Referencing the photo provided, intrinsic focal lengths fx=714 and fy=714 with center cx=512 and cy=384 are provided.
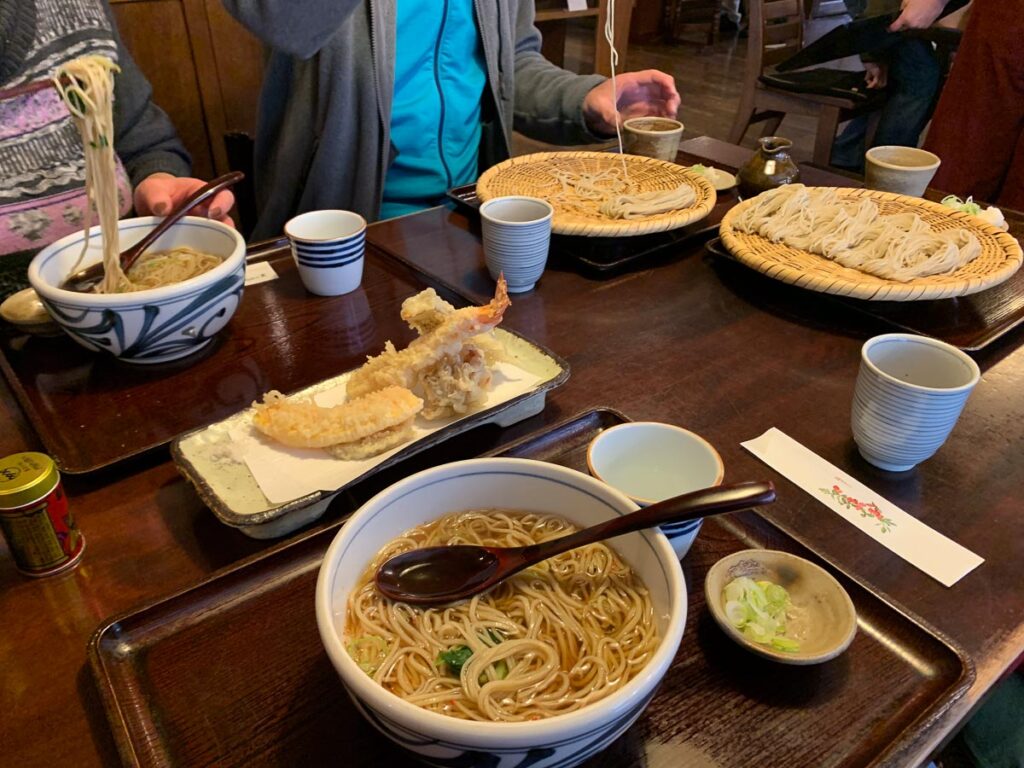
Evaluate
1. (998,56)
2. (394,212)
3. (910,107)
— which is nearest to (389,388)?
(394,212)

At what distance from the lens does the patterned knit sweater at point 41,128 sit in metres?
1.67

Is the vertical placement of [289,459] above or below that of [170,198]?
below

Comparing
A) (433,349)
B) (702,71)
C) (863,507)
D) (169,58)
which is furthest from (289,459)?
(702,71)

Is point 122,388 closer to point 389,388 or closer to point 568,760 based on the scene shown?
point 389,388

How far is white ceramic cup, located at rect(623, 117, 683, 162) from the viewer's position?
2.13 meters

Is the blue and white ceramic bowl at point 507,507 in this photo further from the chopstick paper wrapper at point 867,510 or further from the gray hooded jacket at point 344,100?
the gray hooded jacket at point 344,100

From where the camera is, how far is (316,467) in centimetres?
104

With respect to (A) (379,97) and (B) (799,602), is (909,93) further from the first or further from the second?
(B) (799,602)

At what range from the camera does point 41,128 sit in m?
1.72

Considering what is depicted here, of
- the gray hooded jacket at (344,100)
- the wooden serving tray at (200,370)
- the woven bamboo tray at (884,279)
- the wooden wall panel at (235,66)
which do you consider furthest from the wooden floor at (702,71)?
the wooden serving tray at (200,370)

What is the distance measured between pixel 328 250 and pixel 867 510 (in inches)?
44.4

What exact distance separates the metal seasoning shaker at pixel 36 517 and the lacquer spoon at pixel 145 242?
0.51 m

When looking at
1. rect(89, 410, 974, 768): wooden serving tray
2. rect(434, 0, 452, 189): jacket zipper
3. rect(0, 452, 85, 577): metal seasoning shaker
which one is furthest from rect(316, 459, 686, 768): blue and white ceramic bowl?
rect(434, 0, 452, 189): jacket zipper

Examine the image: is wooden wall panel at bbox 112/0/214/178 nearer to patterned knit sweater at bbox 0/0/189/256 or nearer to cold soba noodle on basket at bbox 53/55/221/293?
patterned knit sweater at bbox 0/0/189/256
